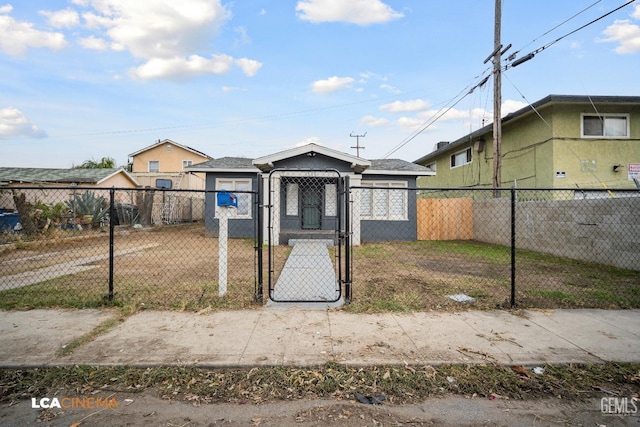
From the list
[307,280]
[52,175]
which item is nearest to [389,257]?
[307,280]

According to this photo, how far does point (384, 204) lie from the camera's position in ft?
46.9

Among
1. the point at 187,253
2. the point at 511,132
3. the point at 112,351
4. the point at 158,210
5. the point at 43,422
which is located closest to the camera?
the point at 43,422

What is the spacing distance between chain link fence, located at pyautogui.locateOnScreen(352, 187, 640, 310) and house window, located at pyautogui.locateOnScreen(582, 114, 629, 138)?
8.95ft

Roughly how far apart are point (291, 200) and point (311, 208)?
0.96 metres

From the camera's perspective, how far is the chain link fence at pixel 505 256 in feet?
17.0

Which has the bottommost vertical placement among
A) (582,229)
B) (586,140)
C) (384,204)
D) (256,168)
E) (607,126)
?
(582,229)

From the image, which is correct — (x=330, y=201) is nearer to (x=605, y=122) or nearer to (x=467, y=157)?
(x=467, y=157)

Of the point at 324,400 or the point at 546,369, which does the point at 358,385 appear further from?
the point at 546,369

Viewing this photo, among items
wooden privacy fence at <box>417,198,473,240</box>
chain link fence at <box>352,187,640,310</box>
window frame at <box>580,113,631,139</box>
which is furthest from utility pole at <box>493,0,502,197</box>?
window frame at <box>580,113,631,139</box>

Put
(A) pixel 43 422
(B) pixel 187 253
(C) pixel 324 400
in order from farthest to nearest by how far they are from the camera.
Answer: (B) pixel 187 253 → (C) pixel 324 400 → (A) pixel 43 422

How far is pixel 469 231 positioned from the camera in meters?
15.3

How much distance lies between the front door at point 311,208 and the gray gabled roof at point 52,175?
17017 millimetres

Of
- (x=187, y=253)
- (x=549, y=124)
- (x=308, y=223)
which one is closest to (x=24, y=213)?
(x=187, y=253)

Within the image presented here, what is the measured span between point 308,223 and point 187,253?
498 centimetres
